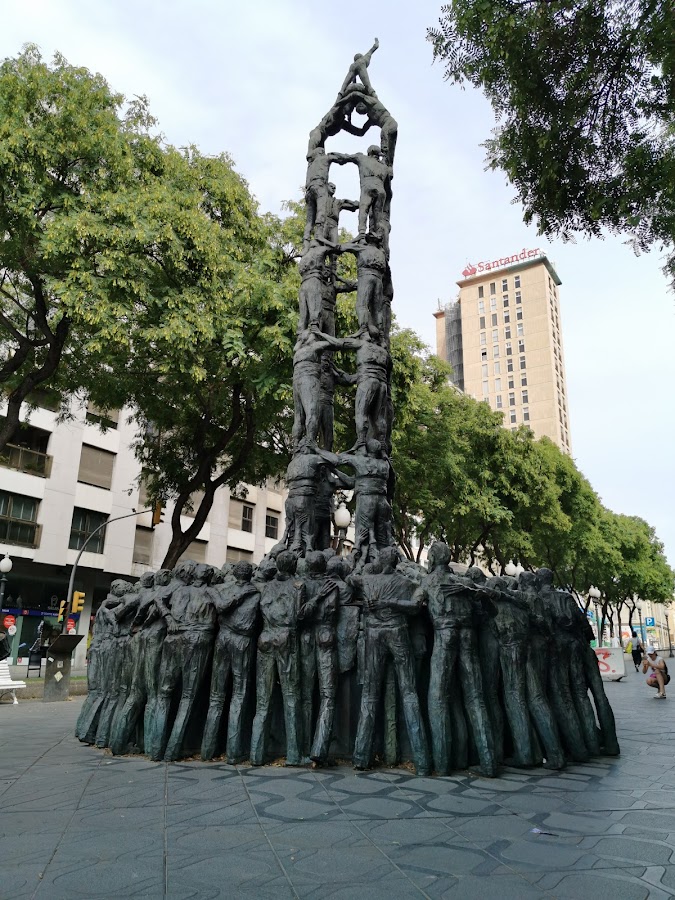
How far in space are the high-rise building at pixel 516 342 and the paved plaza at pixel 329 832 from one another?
7245 centimetres

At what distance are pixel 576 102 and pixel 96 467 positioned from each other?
27414mm

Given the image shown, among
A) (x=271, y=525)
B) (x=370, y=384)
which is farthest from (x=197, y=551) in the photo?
(x=370, y=384)

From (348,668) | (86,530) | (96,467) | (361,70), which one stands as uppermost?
(361,70)

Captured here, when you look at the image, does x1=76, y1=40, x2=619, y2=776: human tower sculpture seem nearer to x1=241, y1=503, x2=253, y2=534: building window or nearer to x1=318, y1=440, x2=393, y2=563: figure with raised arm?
x1=318, y1=440, x2=393, y2=563: figure with raised arm

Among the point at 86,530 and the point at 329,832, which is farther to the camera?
the point at 86,530

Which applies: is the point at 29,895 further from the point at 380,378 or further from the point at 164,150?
the point at 164,150

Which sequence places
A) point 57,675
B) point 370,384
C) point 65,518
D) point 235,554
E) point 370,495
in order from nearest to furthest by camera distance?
point 370,495 → point 370,384 → point 57,675 → point 65,518 → point 235,554

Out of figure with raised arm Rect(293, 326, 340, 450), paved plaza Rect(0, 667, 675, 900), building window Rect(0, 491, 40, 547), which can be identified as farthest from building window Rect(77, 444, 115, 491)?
paved plaza Rect(0, 667, 675, 900)

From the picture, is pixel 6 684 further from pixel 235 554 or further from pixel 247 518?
pixel 247 518

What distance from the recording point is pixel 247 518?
39625 millimetres

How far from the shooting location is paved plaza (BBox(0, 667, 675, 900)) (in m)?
3.73

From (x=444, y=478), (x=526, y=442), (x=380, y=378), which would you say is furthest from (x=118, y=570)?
(x=380, y=378)

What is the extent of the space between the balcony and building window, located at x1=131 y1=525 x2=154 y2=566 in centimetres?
616

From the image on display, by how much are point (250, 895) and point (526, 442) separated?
27406mm
